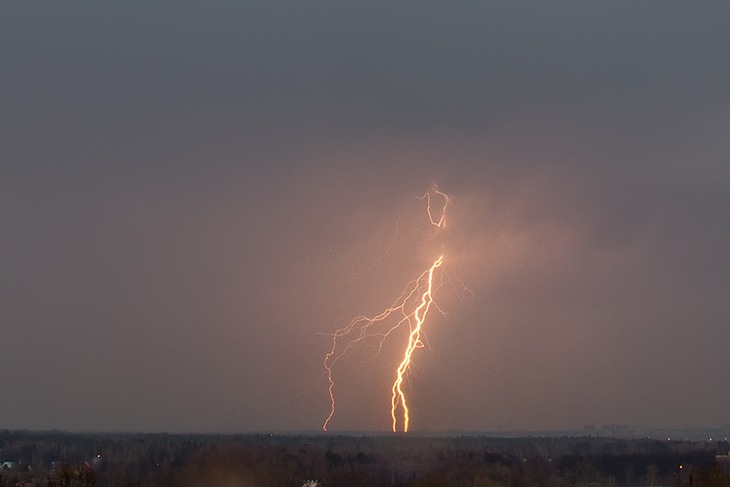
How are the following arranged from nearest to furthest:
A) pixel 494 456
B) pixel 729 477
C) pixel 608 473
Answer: pixel 729 477 → pixel 494 456 → pixel 608 473

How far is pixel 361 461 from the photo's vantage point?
118 meters

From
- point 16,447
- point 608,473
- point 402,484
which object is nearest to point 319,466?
point 402,484

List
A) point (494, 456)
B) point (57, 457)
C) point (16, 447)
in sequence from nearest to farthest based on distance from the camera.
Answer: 1. point (494, 456)
2. point (57, 457)
3. point (16, 447)

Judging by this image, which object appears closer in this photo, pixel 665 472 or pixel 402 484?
pixel 402 484

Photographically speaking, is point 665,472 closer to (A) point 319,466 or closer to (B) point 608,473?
(B) point 608,473

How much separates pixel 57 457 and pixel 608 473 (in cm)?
7335

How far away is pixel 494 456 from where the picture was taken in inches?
4387

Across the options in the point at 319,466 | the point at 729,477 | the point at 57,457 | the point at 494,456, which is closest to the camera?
the point at 729,477

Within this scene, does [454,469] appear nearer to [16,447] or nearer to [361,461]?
[361,461]

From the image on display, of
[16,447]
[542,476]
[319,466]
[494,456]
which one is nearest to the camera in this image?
[542,476]

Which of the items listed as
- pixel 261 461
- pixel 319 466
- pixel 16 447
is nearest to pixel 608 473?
pixel 319 466

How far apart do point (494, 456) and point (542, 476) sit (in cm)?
1548

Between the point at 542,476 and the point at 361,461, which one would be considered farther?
the point at 361,461

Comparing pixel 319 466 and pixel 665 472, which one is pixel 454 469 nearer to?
pixel 319 466
